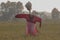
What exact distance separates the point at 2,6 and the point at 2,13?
17.9ft

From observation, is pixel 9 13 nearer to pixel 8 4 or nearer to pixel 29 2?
pixel 8 4

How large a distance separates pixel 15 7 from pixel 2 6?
4009mm

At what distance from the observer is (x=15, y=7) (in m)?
76.5

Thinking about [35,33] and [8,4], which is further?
[8,4]

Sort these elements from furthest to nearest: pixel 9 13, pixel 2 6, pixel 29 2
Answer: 1. pixel 2 6
2. pixel 9 13
3. pixel 29 2

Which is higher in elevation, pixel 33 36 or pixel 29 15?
pixel 29 15

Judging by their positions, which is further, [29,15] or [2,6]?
[2,6]

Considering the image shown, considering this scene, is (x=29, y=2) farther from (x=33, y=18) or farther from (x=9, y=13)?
(x=9, y=13)

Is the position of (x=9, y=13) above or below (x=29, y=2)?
below

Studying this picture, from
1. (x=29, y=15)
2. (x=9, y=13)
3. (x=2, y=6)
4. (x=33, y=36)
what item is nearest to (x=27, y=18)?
(x=29, y=15)

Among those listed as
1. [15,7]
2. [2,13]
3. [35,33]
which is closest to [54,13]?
[15,7]

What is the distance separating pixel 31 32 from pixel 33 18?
386 mm

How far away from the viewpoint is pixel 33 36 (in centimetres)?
665

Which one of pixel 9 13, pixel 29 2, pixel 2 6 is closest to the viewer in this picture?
pixel 29 2
